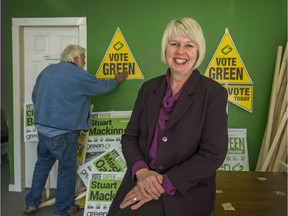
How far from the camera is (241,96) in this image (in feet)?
11.7

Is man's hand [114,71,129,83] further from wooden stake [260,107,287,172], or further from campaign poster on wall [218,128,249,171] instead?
wooden stake [260,107,287,172]

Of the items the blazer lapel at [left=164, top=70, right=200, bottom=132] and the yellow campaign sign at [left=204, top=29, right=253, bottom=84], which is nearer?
the blazer lapel at [left=164, top=70, right=200, bottom=132]

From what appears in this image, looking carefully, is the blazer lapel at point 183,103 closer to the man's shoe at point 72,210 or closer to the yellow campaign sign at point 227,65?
the yellow campaign sign at point 227,65

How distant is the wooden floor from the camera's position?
6.32 feet

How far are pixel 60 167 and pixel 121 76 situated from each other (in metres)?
1.19

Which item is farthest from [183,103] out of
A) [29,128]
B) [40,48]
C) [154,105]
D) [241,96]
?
[40,48]

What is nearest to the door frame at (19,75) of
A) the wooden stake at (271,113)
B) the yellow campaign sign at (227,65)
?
the yellow campaign sign at (227,65)

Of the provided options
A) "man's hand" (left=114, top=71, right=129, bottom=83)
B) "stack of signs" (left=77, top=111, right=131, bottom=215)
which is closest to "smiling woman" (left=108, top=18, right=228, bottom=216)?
"stack of signs" (left=77, top=111, right=131, bottom=215)

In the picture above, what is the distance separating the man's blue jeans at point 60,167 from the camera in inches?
123

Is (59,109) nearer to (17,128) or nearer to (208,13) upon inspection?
(17,128)

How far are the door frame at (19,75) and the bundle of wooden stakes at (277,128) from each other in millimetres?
2174

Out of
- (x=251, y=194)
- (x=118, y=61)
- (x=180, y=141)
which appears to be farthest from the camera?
(x=118, y=61)

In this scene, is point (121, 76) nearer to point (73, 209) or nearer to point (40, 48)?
point (40, 48)

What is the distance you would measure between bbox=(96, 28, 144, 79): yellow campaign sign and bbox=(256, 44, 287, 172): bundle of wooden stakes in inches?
57.7
